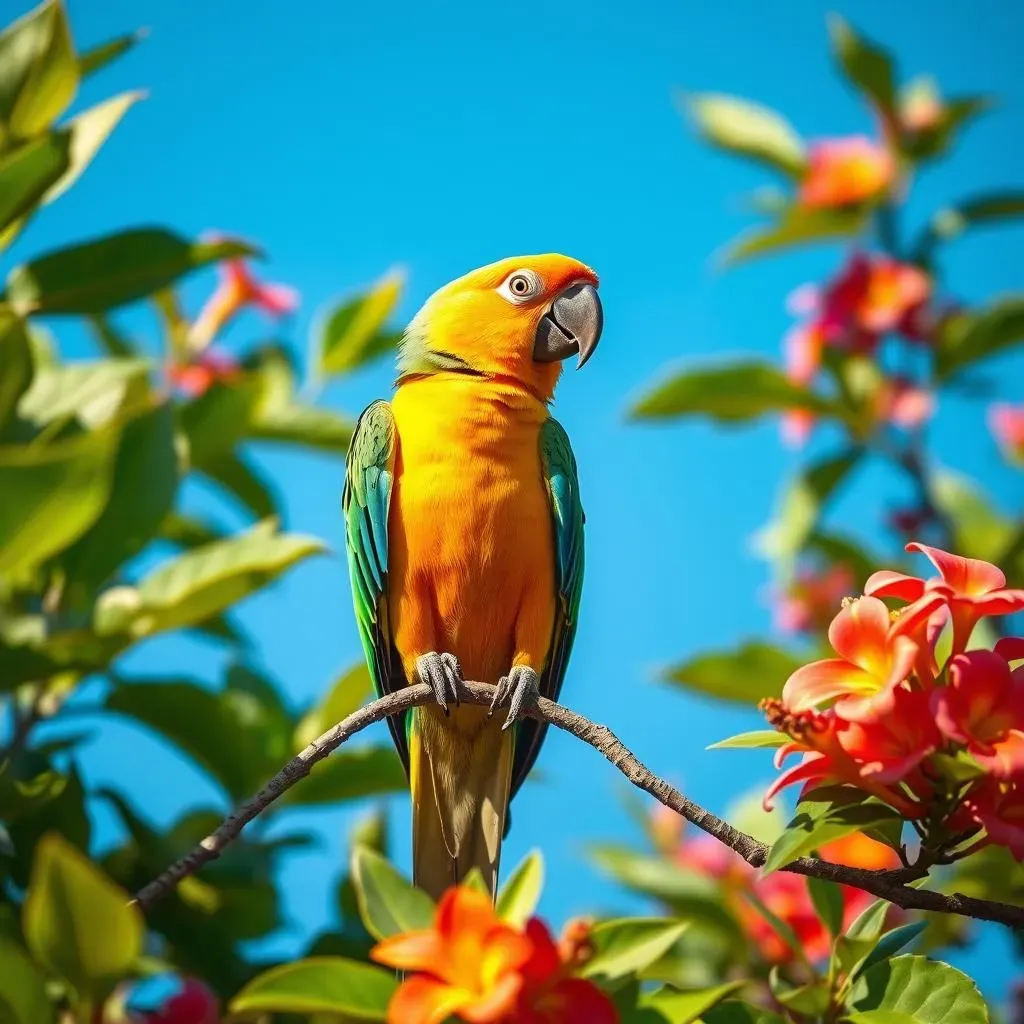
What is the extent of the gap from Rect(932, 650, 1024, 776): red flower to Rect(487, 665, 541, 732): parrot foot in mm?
1195

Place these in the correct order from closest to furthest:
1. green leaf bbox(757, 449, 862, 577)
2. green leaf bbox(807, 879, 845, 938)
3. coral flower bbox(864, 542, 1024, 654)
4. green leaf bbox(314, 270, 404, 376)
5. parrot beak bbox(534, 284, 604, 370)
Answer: coral flower bbox(864, 542, 1024, 654) < green leaf bbox(807, 879, 845, 938) < parrot beak bbox(534, 284, 604, 370) < green leaf bbox(314, 270, 404, 376) < green leaf bbox(757, 449, 862, 577)

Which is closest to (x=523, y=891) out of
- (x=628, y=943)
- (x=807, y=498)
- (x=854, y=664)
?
(x=628, y=943)

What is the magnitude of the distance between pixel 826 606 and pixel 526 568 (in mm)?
2960

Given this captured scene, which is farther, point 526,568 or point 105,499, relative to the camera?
point 526,568

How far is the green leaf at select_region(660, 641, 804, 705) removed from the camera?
4.09 metres

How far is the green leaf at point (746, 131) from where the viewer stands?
18.1 feet

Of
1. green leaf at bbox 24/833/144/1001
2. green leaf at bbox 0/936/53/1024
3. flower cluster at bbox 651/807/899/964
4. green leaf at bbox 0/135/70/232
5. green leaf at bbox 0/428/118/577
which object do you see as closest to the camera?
green leaf at bbox 24/833/144/1001

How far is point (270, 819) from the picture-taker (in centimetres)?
359

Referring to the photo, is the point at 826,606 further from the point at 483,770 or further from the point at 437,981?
the point at 437,981

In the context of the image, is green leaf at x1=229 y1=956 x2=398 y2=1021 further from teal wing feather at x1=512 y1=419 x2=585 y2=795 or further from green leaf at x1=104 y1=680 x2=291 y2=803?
green leaf at x1=104 y1=680 x2=291 y2=803

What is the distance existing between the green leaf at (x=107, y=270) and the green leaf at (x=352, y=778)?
1.37 metres

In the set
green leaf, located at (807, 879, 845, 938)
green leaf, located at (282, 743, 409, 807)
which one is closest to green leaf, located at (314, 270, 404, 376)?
green leaf, located at (282, 743, 409, 807)

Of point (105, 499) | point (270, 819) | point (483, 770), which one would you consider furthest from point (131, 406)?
point (483, 770)

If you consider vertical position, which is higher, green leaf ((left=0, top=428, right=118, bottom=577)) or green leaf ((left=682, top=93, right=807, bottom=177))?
green leaf ((left=682, top=93, right=807, bottom=177))
